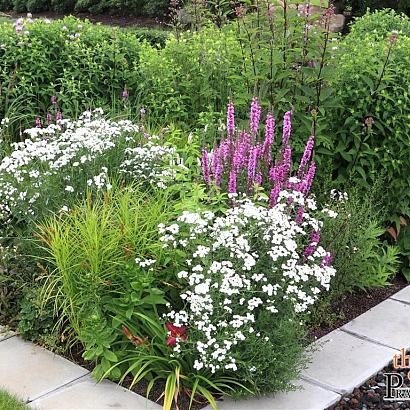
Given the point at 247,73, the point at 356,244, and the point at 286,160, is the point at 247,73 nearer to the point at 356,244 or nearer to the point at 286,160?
the point at 286,160

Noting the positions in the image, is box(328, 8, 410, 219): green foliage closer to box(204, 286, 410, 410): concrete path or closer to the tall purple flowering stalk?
the tall purple flowering stalk

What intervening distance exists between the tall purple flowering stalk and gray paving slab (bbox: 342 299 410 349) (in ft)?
2.78

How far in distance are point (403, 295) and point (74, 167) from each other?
2.30 meters

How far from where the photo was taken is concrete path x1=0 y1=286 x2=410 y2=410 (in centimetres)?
318

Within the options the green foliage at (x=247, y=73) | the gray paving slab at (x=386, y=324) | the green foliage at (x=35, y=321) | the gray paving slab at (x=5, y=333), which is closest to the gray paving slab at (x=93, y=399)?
the green foliage at (x=35, y=321)

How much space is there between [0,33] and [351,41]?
288 cm

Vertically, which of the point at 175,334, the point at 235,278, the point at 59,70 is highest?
the point at 59,70

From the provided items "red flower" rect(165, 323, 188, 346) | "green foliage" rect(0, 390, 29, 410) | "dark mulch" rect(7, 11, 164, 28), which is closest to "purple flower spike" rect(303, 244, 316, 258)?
"red flower" rect(165, 323, 188, 346)

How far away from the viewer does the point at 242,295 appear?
3234 mm

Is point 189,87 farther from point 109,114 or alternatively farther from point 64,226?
point 64,226

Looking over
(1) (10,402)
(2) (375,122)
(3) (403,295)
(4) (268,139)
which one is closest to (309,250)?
(4) (268,139)

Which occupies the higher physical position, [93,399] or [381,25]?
[381,25]

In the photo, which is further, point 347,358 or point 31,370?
point 347,358

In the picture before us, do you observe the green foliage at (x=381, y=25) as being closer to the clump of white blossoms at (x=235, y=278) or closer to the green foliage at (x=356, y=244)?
the green foliage at (x=356, y=244)
